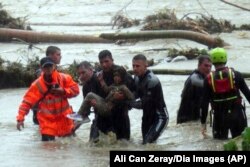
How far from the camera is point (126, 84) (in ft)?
36.8

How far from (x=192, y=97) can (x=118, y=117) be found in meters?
1.27

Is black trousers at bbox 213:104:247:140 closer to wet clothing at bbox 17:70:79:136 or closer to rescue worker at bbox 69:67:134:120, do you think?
rescue worker at bbox 69:67:134:120

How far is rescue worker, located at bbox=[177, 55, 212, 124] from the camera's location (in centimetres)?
1183

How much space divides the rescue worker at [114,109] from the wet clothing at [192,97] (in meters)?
1.07

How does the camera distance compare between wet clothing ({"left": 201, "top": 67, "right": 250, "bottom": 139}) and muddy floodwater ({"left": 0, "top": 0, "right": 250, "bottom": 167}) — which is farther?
muddy floodwater ({"left": 0, "top": 0, "right": 250, "bottom": 167})

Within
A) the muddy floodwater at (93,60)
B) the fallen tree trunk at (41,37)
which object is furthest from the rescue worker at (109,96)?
the fallen tree trunk at (41,37)

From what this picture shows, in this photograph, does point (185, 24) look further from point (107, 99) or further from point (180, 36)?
point (107, 99)

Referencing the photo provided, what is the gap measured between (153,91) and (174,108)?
4016 mm

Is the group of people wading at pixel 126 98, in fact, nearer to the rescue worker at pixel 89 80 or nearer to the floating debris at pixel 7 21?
the rescue worker at pixel 89 80

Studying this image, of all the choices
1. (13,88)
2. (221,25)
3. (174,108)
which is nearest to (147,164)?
(174,108)

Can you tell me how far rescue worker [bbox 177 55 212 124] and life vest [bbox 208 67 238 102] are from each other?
102cm

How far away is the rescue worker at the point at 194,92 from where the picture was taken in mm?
11828

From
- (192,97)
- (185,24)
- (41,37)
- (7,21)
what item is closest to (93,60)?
(185,24)

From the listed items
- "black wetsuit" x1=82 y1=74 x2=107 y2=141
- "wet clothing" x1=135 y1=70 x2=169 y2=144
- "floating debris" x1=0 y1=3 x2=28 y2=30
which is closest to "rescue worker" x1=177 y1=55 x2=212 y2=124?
"wet clothing" x1=135 y1=70 x2=169 y2=144
